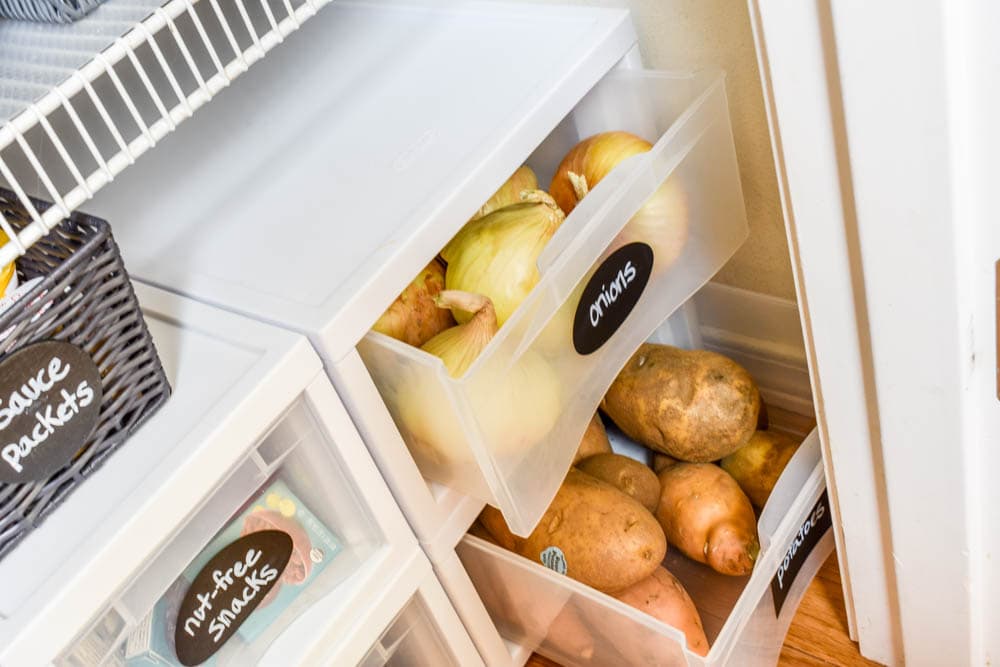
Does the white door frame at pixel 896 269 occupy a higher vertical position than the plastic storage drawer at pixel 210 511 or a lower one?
higher

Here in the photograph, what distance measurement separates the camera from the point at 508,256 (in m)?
0.81

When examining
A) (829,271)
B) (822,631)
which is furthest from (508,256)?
(822,631)

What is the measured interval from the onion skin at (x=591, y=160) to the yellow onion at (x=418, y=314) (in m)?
0.14

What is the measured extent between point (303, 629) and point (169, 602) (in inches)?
4.3

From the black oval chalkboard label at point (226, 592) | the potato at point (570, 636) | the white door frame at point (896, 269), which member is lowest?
the black oval chalkboard label at point (226, 592)

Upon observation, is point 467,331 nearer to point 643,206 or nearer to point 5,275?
point 643,206

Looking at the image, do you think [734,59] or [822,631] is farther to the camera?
[822,631]

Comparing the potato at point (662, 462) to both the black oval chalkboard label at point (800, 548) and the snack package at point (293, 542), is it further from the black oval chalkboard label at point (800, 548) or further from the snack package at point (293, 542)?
the snack package at point (293, 542)

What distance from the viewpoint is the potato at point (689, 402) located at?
0.99 metres

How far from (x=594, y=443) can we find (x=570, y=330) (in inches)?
10.9

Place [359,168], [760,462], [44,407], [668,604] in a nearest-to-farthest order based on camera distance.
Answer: [44,407] < [359,168] < [668,604] < [760,462]

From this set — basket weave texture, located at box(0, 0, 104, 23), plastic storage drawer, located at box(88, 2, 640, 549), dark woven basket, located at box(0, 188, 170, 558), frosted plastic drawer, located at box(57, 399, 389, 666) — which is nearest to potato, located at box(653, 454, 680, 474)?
plastic storage drawer, located at box(88, 2, 640, 549)

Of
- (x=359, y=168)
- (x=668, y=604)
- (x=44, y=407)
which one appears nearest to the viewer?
(x=44, y=407)

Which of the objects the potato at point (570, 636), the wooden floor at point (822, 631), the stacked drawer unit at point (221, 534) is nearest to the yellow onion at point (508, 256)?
the stacked drawer unit at point (221, 534)
